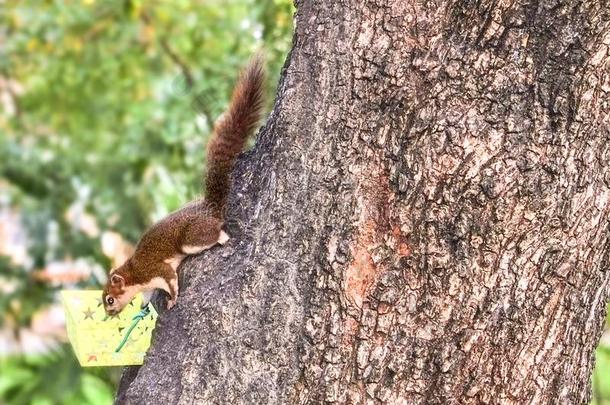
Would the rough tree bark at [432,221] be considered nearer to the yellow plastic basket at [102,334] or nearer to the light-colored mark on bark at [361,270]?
the light-colored mark on bark at [361,270]

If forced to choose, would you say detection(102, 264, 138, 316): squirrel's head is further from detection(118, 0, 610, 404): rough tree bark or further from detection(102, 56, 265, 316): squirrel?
detection(118, 0, 610, 404): rough tree bark

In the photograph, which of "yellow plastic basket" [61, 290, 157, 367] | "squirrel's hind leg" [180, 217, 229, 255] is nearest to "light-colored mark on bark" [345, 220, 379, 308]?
"squirrel's hind leg" [180, 217, 229, 255]

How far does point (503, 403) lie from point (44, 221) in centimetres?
275

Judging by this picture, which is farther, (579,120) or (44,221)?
(44,221)

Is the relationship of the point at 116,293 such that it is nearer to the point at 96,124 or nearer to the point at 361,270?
the point at 361,270

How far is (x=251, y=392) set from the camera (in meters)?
1.29

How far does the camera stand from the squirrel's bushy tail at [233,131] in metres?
1.51

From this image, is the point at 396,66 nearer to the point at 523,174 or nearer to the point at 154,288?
the point at 523,174

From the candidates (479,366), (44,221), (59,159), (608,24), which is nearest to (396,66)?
(608,24)

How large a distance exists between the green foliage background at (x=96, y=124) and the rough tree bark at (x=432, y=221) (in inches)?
65.0

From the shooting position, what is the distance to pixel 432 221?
3.96 ft

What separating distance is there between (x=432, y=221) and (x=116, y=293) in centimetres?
72

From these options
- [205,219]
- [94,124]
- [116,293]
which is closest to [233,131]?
[205,219]

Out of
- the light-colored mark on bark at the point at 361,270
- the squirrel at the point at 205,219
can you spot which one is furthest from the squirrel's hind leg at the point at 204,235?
the light-colored mark on bark at the point at 361,270
